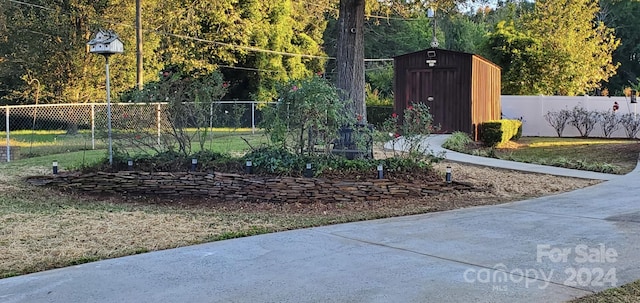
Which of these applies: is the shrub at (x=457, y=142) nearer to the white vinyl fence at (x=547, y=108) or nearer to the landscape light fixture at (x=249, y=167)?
the landscape light fixture at (x=249, y=167)

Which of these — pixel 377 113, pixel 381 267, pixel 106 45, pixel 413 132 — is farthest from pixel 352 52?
pixel 377 113

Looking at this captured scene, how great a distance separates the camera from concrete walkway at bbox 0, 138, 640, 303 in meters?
3.99

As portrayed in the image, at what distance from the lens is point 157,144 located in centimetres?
908

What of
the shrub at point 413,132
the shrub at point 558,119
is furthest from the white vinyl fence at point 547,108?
the shrub at point 413,132

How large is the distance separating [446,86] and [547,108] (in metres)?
6.77

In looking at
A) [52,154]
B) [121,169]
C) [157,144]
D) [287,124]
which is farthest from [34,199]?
[52,154]

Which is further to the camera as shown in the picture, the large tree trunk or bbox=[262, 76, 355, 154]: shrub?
the large tree trunk

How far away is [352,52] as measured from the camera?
970 centimetres

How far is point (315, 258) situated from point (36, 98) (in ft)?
72.1

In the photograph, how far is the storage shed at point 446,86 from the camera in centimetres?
1716

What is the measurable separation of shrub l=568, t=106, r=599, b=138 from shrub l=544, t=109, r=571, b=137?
173 millimetres

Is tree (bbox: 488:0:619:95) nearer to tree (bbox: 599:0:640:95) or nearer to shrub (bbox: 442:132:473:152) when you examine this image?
shrub (bbox: 442:132:473:152)

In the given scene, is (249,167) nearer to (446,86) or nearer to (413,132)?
(413,132)

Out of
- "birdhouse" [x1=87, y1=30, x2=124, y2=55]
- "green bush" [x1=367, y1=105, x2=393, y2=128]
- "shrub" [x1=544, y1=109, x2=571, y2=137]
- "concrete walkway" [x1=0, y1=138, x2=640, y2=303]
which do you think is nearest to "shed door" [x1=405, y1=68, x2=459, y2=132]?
"green bush" [x1=367, y1=105, x2=393, y2=128]
